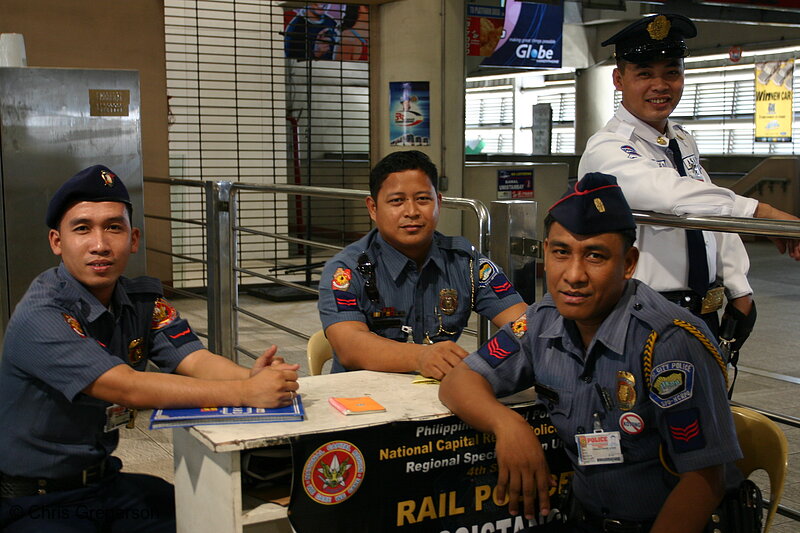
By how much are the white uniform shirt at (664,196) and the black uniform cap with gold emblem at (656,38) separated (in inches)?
7.0

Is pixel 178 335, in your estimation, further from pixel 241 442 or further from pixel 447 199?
pixel 447 199

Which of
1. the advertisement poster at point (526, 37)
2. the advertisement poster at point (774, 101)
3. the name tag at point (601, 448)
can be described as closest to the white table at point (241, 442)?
the name tag at point (601, 448)

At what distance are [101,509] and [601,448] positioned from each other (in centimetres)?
111

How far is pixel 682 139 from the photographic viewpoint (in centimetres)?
251

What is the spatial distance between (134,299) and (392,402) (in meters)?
0.73

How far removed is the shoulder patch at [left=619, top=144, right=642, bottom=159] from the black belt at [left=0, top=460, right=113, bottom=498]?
156 centimetres

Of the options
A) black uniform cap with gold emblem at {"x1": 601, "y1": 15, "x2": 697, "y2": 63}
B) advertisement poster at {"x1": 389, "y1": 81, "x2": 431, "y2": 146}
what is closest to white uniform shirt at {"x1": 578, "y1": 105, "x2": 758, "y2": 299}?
black uniform cap with gold emblem at {"x1": 601, "y1": 15, "x2": 697, "y2": 63}

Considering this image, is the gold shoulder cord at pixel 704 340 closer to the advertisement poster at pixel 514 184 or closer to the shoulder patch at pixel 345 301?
the shoulder patch at pixel 345 301

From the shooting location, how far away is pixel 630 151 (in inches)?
91.1

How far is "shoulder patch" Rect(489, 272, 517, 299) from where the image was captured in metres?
2.49

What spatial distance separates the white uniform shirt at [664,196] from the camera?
85.7 inches

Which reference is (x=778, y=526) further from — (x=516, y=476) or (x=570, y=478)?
(x=516, y=476)

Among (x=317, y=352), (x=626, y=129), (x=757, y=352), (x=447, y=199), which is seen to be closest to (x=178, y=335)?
(x=317, y=352)

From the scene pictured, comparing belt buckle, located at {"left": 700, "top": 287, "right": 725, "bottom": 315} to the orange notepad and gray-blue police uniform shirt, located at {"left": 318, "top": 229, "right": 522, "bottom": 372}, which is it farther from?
the orange notepad
